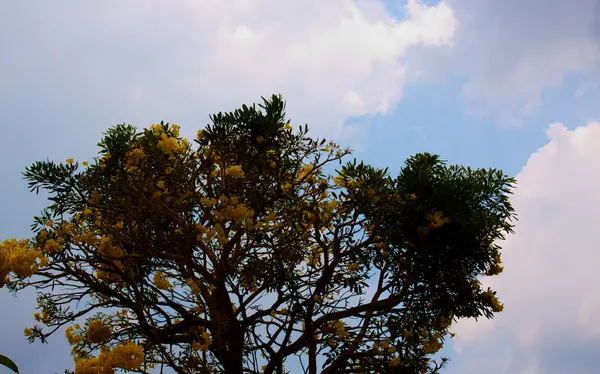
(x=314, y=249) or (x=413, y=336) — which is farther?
(x=314, y=249)

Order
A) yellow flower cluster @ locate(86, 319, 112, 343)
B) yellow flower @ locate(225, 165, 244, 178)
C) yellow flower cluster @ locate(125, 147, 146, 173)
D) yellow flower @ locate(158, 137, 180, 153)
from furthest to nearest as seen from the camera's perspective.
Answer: yellow flower cluster @ locate(86, 319, 112, 343) < yellow flower cluster @ locate(125, 147, 146, 173) < yellow flower @ locate(158, 137, 180, 153) < yellow flower @ locate(225, 165, 244, 178)

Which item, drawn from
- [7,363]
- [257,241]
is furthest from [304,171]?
[7,363]

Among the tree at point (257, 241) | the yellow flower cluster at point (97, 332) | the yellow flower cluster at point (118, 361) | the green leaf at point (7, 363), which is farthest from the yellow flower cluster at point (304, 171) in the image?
the green leaf at point (7, 363)

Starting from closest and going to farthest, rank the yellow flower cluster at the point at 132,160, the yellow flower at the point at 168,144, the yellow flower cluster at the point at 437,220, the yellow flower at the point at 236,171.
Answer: the yellow flower at the point at 236,171 < the yellow flower cluster at the point at 437,220 < the yellow flower at the point at 168,144 < the yellow flower cluster at the point at 132,160

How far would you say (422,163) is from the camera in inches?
340

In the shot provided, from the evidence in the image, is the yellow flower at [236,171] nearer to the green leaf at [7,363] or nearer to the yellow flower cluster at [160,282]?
the yellow flower cluster at [160,282]

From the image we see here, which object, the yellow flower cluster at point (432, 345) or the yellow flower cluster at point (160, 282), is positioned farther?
the yellow flower cluster at point (432, 345)

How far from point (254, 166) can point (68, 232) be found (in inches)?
146

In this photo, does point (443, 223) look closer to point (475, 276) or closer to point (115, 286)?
point (475, 276)

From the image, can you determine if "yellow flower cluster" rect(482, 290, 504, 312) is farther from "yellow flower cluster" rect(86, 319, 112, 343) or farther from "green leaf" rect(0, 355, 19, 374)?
"green leaf" rect(0, 355, 19, 374)

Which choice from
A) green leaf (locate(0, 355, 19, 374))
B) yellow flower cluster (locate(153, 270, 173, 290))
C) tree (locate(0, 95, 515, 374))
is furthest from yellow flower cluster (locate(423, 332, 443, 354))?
green leaf (locate(0, 355, 19, 374))

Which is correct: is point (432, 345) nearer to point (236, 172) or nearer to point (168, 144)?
point (236, 172)

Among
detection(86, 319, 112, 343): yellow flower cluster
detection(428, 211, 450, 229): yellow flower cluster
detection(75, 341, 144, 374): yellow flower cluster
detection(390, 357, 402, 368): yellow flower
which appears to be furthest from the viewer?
detection(86, 319, 112, 343): yellow flower cluster

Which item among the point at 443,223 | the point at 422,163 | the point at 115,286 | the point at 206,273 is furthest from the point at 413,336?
the point at 115,286
